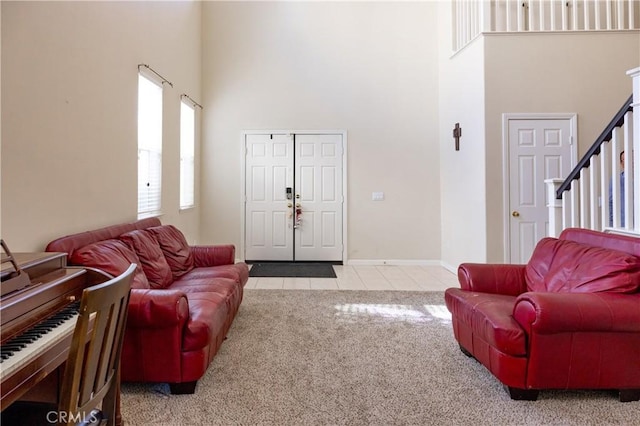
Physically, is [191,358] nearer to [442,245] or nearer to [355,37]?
[442,245]

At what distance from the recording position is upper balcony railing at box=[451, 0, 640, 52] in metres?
4.25

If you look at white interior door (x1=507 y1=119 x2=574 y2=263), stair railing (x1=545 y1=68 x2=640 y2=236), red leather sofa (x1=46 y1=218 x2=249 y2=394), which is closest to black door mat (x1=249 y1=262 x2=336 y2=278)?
red leather sofa (x1=46 y1=218 x2=249 y2=394)

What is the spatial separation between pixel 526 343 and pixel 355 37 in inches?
207

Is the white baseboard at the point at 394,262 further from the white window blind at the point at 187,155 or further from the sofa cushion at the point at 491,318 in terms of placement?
the sofa cushion at the point at 491,318

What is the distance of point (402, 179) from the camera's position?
19.0 ft

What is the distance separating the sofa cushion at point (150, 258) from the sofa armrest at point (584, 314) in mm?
2530

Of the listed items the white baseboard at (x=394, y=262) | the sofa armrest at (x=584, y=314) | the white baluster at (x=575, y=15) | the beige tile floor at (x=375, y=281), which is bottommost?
the beige tile floor at (x=375, y=281)

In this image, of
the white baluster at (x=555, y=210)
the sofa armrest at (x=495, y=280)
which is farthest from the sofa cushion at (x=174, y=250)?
the white baluster at (x=555, y=210)

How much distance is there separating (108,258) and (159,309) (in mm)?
607

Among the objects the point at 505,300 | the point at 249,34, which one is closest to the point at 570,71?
the point at 505,300

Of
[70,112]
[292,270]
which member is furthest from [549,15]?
[70,112]

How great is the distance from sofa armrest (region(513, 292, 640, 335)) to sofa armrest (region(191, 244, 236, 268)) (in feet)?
8.95

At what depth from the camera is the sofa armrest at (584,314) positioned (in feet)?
5.90

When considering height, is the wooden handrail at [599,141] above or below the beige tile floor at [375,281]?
above
